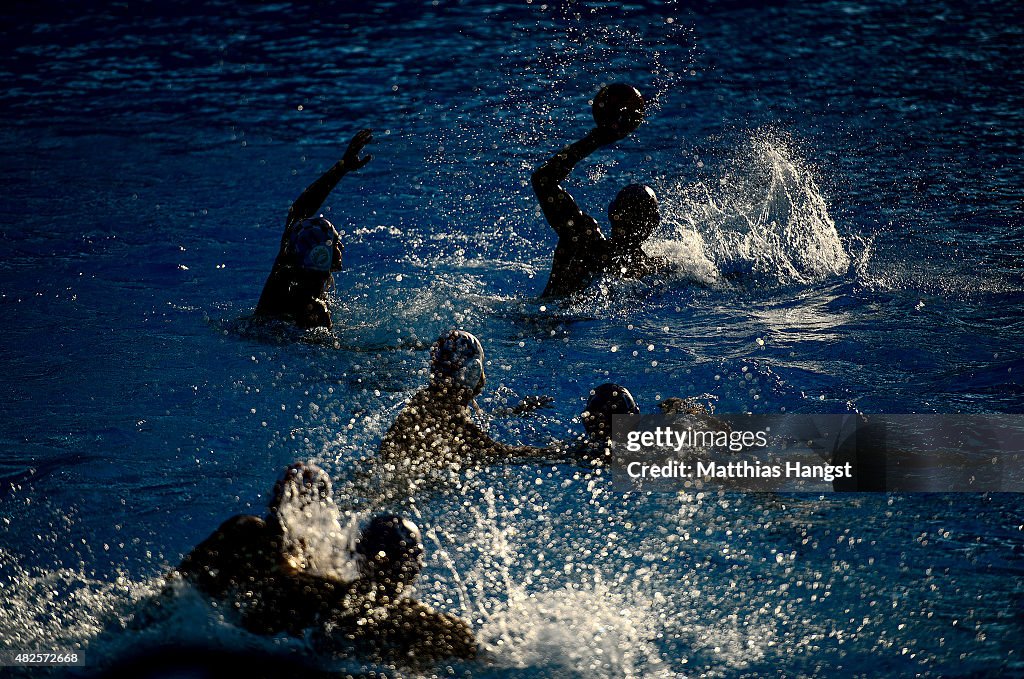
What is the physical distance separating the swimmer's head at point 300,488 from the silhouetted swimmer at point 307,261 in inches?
99.2

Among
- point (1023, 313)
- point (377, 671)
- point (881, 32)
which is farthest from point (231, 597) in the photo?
point (881, 32)

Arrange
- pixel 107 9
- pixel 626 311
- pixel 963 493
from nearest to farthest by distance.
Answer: pixel 963 493
pixel 626 311
pixel 107 9

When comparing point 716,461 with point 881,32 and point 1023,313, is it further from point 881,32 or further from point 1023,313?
point 881,32

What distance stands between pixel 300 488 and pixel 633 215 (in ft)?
13.6

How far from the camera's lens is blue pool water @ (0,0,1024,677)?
4254 millimetres

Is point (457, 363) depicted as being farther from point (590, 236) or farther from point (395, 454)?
point (590, 236)

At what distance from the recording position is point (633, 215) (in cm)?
743

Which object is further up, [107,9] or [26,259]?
[107,9]

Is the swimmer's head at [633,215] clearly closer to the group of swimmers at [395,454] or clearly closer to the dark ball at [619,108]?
the group of swimmers at [395,454]

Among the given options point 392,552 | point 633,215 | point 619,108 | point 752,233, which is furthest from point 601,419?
point 752,233

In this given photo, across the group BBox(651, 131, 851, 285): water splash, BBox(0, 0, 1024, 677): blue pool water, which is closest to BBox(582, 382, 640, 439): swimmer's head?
BBox(0, 0, 1024, 677): blue pool water

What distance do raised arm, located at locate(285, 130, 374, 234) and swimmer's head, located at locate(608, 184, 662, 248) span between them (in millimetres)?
2082

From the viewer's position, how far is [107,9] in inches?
613

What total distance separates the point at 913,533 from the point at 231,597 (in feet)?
10.1
